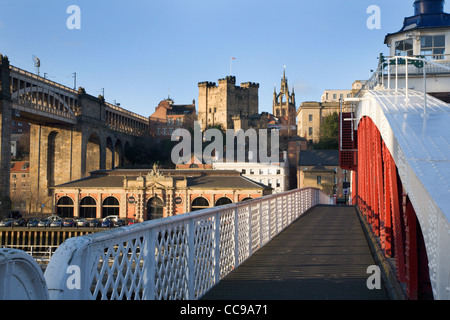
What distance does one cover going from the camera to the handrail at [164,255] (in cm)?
367

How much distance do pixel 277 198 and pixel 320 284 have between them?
7847 mm

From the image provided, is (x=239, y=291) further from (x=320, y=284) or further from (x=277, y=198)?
(x=277, y=198)

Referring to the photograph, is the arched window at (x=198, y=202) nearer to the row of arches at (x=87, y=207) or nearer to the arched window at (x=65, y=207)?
the row of arches at (x=87, y=207)

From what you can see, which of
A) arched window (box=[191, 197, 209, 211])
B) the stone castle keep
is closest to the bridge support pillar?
arched window (box=[191, 197, 209, 211])

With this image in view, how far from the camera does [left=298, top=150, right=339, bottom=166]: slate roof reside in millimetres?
79356

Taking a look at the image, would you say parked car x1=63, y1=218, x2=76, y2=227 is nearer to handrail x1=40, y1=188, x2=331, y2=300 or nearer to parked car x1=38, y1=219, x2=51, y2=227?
parked car x1=38, y1=219, x2=51, y2=227

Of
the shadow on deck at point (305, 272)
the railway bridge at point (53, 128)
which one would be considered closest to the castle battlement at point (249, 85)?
the railway bridge at point (53, 128)

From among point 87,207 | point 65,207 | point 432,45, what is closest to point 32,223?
point 87,207

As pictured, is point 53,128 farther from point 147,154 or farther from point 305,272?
point 305,272

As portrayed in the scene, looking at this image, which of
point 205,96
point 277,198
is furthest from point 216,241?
point 205,96

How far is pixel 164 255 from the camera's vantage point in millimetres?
5766

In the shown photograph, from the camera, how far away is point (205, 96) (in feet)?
496

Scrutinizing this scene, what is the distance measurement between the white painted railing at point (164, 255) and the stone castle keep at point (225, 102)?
13245 centimetres

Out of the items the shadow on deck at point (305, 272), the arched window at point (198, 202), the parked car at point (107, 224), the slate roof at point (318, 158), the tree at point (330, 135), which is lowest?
the parked car at point (107, 224)
